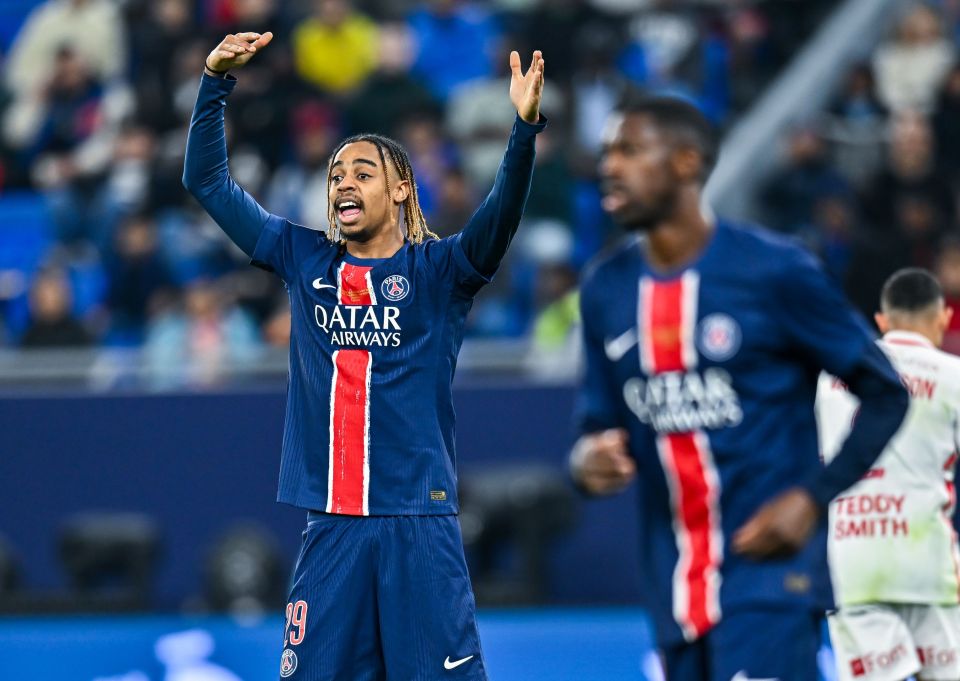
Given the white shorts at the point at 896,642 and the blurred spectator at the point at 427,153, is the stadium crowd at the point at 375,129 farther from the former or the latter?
the white shorts at the point at 896,642

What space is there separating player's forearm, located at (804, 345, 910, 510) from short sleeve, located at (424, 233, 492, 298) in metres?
1.60

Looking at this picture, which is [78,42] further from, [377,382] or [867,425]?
[867,425]

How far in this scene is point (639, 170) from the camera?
4.54 m

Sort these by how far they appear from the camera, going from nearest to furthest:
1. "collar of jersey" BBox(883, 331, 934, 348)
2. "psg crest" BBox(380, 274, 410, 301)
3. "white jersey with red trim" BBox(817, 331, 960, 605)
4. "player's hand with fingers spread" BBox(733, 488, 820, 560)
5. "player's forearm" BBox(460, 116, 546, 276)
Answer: "player's hand with fingers spread" BBox(733, 488, 820, 560) < "player's forearm" BBox(460, 116, 546, 276) < "psg crest" BBox(380, 274, 410, 301) < "white jersey with red trim" BBox(817, 331, 960, 605) < "collar of jersey" BBox(883, 331, 934, 348)

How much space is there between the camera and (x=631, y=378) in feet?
15.1

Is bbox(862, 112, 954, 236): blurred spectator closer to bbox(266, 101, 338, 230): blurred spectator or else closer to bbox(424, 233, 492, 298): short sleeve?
bbox(266, 101, 338, 230): blurred spectator

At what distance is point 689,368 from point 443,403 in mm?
1407

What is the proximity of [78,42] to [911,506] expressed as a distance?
1116 cm

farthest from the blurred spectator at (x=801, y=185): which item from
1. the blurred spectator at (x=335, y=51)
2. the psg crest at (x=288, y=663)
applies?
the psg crest at (x=288, y=663)

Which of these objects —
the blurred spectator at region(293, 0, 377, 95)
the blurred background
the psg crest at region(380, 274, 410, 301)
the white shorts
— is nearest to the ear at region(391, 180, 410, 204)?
the psg crest at region(380, 274, 410, 301)

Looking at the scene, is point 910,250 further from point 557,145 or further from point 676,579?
point 676,579

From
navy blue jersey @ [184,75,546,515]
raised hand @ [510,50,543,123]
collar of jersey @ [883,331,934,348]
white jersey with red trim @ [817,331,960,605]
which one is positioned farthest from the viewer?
collar of jersey @ [883,331,934,348]

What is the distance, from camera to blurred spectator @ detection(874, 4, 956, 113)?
13.6m

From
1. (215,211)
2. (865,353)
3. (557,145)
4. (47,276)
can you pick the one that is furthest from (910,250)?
(865,353)
